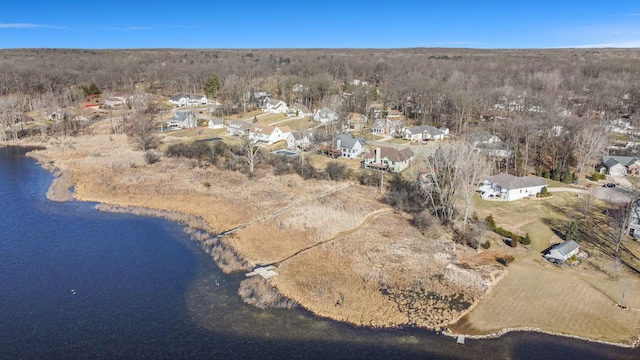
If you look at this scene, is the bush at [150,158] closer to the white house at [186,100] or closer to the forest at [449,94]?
the forest at [449,94]

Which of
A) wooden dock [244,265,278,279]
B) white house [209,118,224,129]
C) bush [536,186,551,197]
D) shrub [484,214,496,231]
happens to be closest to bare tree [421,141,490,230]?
shrub [484,214,496,231]

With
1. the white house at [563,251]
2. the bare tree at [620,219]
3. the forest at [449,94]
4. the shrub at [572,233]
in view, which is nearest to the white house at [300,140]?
the forest at [449,94]

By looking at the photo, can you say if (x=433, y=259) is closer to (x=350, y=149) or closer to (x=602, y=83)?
(x=350, y=149)

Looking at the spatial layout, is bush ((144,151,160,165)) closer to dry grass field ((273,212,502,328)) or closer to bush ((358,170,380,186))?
bush ((358,170,380,186))

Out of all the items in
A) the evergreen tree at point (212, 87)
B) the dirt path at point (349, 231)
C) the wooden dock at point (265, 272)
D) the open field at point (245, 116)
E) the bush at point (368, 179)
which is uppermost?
the evergreen tree at point (212, 87)

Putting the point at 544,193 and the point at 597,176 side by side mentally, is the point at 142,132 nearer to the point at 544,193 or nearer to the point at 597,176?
the point at 544,193

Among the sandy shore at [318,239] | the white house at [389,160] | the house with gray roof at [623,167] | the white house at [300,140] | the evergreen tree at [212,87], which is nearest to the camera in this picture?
the sandy shore at [318,239]

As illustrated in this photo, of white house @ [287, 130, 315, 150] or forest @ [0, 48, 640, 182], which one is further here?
white house @ [287, 130, 315, 150]
